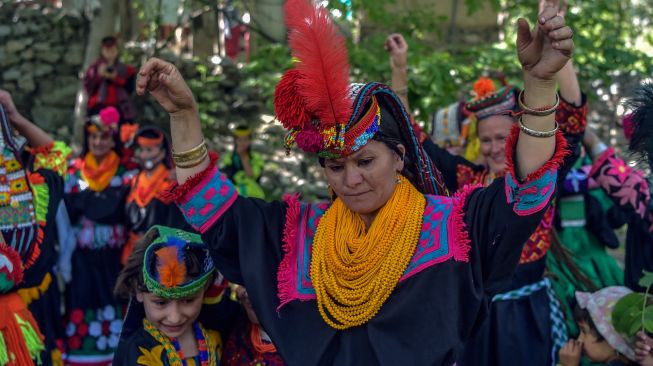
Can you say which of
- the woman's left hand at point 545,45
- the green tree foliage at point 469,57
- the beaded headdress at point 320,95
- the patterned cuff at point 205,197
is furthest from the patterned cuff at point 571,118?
the green tree foliage at point 469,57

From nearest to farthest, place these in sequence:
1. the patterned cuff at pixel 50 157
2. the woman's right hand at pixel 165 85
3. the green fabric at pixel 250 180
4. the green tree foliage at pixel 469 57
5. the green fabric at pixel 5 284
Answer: the woman's right hand at pixel 165 85
the green fabric at pixel 5 284
the patterned cuff at pixel 50 157
the green tree foliage at pixel 469 57
the green fabric at pixel 250 180

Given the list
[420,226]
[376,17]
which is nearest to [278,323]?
[420,226]

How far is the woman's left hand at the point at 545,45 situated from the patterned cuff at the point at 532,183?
0.19m

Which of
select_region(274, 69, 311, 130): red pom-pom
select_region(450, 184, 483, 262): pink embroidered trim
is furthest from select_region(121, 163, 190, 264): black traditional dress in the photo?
select_region(450, 184, 483, 262): pink embroidered trim

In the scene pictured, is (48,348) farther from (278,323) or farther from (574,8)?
(574,8)

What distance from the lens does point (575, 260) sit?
15.0 feet

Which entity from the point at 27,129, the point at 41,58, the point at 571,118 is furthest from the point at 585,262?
the point at 41,58

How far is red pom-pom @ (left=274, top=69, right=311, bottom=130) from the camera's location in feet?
8.21

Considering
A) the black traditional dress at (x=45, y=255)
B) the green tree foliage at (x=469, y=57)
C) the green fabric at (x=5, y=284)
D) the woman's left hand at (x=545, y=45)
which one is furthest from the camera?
→ the green tree foliage at (x=469, y=57)

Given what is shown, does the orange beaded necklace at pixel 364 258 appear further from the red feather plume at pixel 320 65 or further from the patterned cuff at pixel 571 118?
the patterned cuff at pixel 571 118

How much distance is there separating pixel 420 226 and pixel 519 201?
0.42m

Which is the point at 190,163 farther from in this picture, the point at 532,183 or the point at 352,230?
the point at 532,183

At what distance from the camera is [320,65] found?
97.8 inches

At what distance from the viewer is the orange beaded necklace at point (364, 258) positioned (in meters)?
2.53
